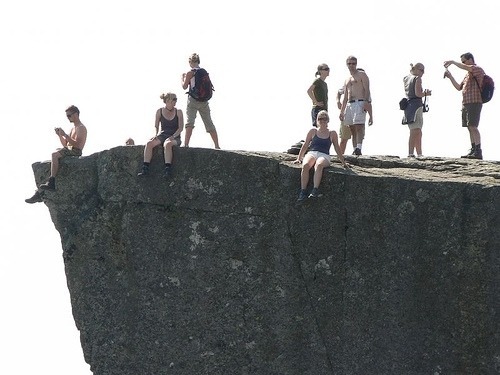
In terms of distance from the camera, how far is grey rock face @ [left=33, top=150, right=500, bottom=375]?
1967cm

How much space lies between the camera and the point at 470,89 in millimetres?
22125

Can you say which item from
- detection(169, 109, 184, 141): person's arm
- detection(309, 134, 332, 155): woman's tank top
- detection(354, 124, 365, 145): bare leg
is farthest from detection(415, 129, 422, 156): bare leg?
detection(169, 109, 184, 141): person's arm

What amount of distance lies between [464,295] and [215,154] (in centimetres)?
526

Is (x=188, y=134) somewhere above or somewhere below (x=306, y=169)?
above

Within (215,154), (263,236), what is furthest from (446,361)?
(215,154)

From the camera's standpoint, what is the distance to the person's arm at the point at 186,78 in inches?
842

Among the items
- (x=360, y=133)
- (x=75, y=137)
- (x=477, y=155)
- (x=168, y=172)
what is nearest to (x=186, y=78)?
(x=168, y=172)

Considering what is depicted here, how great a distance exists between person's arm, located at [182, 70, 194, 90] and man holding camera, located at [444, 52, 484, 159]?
16.7 feet

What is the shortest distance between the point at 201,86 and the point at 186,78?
1.13ft

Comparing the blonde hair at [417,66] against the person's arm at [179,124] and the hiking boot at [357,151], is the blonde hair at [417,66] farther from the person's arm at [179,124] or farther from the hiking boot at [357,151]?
the person's arm at [179,124]

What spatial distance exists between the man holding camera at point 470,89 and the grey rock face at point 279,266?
3.75 ft

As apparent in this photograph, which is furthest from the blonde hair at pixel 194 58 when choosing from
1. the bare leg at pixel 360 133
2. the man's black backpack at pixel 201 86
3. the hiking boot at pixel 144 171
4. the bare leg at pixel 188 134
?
the bare leg at pixel 360 133

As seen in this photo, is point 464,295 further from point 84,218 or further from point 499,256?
point 84,218

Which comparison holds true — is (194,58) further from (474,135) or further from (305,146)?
(474,135)
